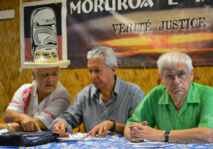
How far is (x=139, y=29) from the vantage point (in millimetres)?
3963

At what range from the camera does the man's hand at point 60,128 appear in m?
2.48

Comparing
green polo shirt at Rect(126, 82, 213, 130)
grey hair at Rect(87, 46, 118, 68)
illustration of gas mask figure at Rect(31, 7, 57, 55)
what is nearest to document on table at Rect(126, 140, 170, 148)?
green polo shirt at Rect(126, 82, 213, 130)

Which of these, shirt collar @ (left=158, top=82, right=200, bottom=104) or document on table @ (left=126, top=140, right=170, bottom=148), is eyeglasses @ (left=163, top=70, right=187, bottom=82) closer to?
shirt collar @ (left=158, top=82, right=200, bottom=104)

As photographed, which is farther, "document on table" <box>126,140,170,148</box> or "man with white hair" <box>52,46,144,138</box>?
"man with white hair" <box>52,46,144,138</box>

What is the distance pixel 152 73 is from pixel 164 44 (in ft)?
1.31

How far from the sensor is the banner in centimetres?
361

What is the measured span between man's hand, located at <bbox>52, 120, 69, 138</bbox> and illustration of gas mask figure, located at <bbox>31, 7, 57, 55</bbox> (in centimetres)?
203

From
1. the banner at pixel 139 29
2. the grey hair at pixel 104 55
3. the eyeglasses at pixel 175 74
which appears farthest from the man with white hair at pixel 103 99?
the banner at pixel 139 29

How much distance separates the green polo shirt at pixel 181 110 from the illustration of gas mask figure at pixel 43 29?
7.84ft

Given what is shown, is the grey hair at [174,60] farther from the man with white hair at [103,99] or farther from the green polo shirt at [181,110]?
the man with white hair at [103,99]

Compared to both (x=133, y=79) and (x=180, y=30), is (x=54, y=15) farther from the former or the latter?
(x=180, y=30)

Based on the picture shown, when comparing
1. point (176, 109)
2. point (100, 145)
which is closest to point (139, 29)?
point (176, 109)

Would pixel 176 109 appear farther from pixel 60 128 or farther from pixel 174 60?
pixel 60 128

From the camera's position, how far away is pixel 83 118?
9.84 feet
